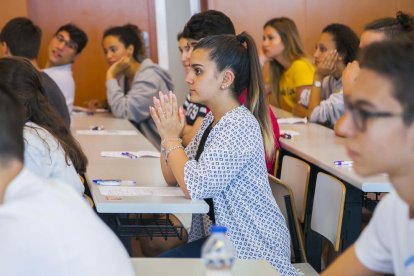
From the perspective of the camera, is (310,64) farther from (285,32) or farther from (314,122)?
(314,122)

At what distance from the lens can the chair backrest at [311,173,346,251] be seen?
305cm

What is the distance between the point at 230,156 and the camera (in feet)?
9.21

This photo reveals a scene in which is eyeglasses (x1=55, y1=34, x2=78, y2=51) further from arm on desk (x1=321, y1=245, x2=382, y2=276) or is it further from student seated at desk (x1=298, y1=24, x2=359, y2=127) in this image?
arm on desk (x1=321, y1=245, x2=382, y2=276)

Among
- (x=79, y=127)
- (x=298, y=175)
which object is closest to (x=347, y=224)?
(x=298, y=175)

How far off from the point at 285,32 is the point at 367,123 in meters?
4.87

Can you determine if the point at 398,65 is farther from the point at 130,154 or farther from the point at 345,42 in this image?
the point at 345,42

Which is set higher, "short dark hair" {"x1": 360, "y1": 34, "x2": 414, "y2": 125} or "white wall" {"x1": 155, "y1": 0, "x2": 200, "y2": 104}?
"short dark hair" {"x1": 360, "y1": 34, "x2": 414, "y2": 125}

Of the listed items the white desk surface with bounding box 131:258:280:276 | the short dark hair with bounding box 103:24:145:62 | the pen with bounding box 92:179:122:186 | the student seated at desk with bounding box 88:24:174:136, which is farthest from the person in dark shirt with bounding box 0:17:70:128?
the white desk surface with bounding box 131:258:280:276

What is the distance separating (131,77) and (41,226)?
488 cm

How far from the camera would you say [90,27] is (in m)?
7.61

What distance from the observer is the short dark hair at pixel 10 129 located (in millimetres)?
1489

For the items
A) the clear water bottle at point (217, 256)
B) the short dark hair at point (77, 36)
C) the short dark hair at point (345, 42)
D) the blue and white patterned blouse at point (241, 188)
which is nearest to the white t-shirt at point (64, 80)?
the short dark hair at point (77, 36)

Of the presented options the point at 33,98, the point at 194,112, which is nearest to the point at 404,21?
the point at 194,112

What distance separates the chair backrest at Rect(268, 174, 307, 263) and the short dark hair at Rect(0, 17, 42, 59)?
2708mm
